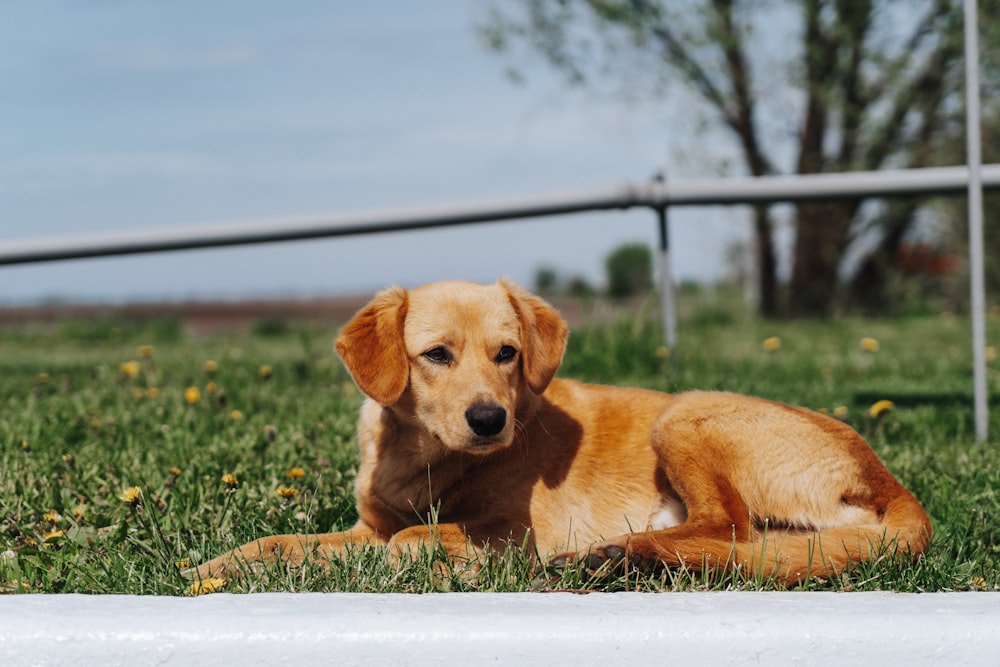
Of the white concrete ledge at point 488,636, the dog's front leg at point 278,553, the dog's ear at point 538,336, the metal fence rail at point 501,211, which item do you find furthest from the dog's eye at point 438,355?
the metal fence rail at point 501,211

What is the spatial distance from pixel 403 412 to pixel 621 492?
2.38 ft

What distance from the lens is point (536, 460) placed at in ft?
9.70

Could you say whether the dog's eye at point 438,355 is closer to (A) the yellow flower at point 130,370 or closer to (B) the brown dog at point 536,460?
(B) the brown dog at point 536,460

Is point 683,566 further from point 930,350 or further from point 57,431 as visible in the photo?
point 930,350

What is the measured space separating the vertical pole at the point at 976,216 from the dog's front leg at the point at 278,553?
2.60m

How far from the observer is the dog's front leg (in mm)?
2320

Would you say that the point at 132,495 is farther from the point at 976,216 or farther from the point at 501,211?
the point at 976,216

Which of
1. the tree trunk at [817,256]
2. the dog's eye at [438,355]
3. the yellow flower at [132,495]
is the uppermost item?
the dog's eye at [438,355]

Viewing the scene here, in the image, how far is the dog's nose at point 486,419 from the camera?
2547 millimetres

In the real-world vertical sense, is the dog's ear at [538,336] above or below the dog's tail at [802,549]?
above

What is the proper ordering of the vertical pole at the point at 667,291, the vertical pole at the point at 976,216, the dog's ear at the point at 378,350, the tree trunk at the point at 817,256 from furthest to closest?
1. the tree trunk at the point at 817,256
2. the vertical pole at the point at 667,291
3. the vertical pole at the point at 976,216
4. the dog's ear at the point at 378,350

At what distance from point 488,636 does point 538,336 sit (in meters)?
1.29

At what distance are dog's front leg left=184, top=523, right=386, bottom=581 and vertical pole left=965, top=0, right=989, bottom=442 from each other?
260cm

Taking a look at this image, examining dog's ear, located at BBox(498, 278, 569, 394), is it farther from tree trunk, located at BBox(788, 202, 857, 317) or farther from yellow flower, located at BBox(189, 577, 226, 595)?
tree trunk, located at BBox(788, 202, 857, 317)
